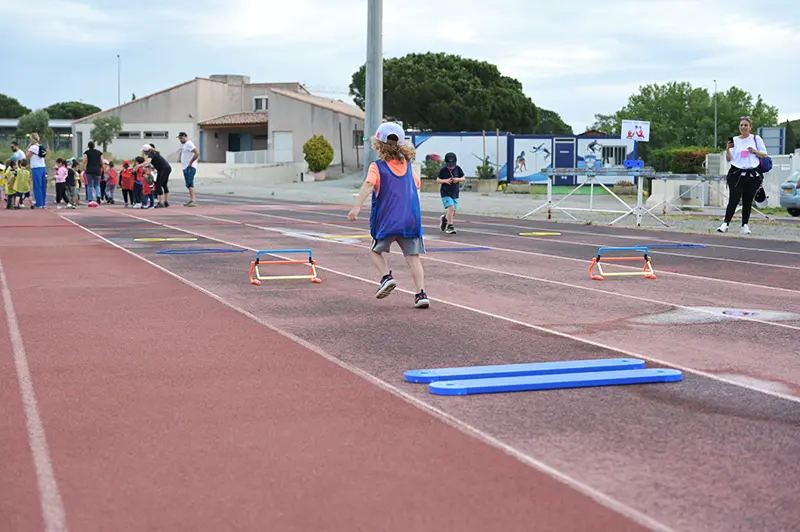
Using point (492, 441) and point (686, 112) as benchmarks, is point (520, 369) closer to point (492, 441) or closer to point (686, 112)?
point (492, 441)

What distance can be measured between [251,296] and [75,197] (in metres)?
22.7

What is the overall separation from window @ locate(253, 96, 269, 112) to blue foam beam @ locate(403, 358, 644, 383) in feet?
264

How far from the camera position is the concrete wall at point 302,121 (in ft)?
244

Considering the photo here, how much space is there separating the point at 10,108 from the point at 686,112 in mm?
82619

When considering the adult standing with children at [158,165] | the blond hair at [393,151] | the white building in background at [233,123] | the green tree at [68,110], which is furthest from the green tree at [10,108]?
the blond hair at [393,151]

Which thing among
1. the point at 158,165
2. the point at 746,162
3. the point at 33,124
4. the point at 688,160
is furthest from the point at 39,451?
the point at 33,124

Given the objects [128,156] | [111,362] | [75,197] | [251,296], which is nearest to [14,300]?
[251,296]

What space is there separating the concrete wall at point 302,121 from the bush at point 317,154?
6.37m

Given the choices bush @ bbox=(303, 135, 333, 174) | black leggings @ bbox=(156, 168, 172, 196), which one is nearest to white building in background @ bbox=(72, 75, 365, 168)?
bush @ bbox=(303, 135, 333, 174)

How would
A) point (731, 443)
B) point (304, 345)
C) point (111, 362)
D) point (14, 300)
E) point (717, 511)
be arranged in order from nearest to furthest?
point (717, 511) < point (731, 443) < point (111, 362) < point (304, 345) < point (14, 300)

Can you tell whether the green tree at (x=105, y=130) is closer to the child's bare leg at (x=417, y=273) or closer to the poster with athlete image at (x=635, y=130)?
the poster with athlete image at (x=635, y=130)

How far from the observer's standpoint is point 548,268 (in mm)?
13859

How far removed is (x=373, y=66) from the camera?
30.1 metres

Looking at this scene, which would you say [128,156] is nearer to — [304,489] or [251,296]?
[251,296]
